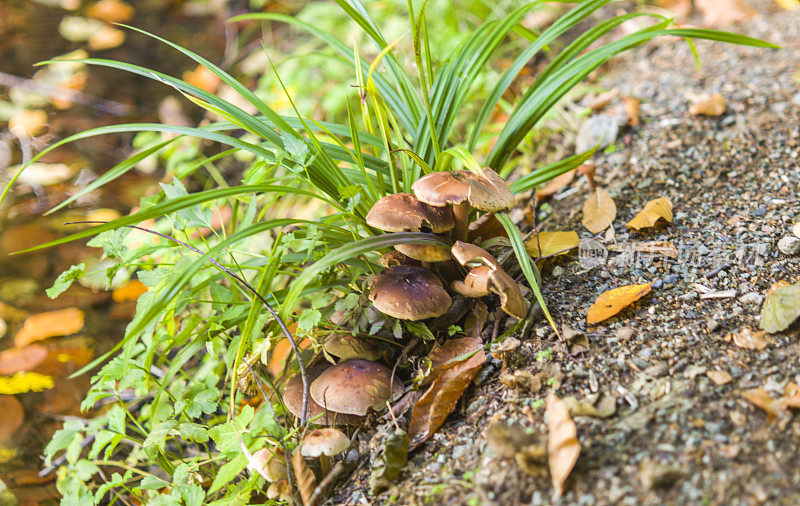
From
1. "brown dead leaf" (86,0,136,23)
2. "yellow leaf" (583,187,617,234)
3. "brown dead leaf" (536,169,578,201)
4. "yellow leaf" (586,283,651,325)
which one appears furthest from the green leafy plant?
"brown dead leaf" (86,0,136,23)

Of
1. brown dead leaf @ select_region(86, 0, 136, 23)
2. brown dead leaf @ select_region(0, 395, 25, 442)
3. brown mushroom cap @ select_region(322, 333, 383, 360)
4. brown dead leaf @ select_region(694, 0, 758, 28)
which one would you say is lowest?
brown dead leaf @ select_region(0, 395, 25, 442)

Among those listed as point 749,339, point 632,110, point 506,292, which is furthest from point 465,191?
point 632,110

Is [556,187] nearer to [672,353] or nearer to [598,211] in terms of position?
[598,211]

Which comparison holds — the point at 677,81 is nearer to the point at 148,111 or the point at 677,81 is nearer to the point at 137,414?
the point at 137,414

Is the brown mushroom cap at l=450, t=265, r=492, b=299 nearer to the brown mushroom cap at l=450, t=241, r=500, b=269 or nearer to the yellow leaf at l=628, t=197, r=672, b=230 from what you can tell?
the brown mushroom cap at l=450, t=241, r=500, b=269

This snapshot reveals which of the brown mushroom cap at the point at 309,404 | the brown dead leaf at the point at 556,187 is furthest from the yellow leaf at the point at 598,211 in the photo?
the brown mushroom cap at the point at 309,404

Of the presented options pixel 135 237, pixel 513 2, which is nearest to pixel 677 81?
pixel 513 2

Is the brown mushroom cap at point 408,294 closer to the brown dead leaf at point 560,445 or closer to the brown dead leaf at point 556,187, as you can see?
the brown dead leaf at point 560,445
